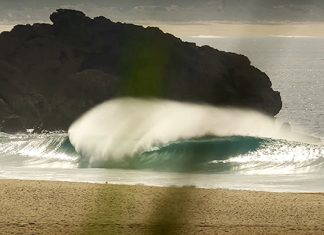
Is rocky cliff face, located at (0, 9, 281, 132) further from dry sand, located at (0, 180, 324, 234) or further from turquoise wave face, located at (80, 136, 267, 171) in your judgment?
dry sand, located at (0, 180, 324, 234)

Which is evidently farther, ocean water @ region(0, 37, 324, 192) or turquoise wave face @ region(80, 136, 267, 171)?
turquoise wave face @ region(80, 136, 267, 171)

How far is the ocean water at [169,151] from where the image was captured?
2472 cm

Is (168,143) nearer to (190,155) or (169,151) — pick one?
(169,151)

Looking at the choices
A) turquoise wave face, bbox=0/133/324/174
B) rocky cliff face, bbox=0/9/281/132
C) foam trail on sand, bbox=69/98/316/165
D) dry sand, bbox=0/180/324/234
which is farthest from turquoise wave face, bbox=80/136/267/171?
rocky cliff face, bbox=0/9/281/132

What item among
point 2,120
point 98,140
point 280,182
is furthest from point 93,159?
point 2,120

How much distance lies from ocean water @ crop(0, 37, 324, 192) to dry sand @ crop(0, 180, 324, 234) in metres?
4.14

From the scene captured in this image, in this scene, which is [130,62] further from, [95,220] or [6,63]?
[95,220]

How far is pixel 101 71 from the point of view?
46156 mm

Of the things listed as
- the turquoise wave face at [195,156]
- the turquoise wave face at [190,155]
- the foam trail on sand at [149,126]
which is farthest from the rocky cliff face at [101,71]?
the turquoise wave face at [190,155]

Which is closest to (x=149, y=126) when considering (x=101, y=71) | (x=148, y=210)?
(x=101, y=71)

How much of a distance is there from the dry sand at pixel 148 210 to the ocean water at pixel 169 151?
13.6 ft

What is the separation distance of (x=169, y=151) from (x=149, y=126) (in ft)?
17.3

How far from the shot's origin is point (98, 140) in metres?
33.1

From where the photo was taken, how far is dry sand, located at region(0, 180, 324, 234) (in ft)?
45.1
